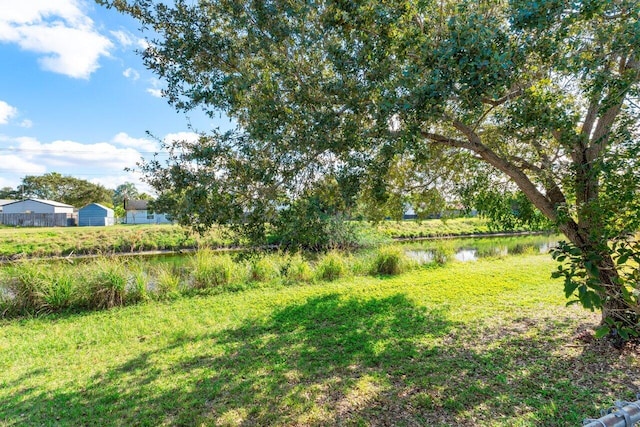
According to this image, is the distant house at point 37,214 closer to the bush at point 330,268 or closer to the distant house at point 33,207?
the distant house at point 33,207

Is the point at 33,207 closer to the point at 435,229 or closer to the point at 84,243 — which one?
the point at 84,243

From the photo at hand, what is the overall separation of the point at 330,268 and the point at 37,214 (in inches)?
1387

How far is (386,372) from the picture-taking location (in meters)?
3.77

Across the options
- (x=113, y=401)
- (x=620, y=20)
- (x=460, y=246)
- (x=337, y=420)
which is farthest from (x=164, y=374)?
(x=460, y=246)

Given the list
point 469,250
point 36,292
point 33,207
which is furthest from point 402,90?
point 33,207

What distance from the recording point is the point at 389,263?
9.63 meters

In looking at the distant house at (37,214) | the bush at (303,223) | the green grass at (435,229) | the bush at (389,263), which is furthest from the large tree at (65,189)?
the bush at (303,223)

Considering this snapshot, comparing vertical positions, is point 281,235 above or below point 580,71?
below

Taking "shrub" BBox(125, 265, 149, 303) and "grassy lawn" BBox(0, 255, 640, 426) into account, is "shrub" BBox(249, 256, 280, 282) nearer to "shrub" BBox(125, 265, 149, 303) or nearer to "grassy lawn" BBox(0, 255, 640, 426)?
"grassy lawn" BBox(0, 255, 640, 426)

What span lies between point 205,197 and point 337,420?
230cm

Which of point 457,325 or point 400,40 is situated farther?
point 457,325

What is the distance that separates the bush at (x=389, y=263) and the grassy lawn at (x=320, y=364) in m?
2.72

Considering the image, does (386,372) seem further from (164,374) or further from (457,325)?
(164,374)

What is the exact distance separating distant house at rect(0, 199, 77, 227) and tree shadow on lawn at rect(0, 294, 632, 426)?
118 feet
